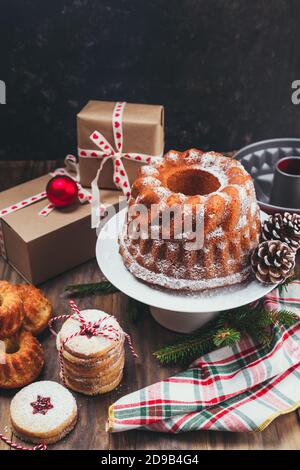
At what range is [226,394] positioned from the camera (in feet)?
4.81

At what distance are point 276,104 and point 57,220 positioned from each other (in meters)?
0.95

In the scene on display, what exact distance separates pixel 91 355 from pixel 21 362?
0.19 meters

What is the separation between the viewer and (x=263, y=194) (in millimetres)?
2027

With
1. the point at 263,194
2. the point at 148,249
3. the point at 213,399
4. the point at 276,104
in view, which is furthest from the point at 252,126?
the point at 213,399

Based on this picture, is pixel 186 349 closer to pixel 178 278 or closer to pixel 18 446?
pixel 178 278

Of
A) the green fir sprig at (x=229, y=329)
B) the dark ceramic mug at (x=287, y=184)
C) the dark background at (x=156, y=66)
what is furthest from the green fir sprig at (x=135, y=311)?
the dark background at (x=156, y=66)

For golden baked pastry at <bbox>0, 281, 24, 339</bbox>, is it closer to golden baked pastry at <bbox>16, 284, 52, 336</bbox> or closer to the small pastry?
golden baked pastry at <bbox>16, 284, 52, 336</bbox>

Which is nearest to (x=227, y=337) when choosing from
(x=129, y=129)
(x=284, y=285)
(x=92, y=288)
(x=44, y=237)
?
(x=284, y=285)

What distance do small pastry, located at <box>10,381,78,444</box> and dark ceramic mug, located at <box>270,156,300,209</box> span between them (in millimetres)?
814

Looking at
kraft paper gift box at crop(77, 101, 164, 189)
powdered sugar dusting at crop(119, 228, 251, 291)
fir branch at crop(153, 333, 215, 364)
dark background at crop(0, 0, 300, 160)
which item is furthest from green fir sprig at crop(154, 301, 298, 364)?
dark background at crop(0, 0, 300, 160)

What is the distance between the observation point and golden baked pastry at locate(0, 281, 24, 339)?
1.51m
